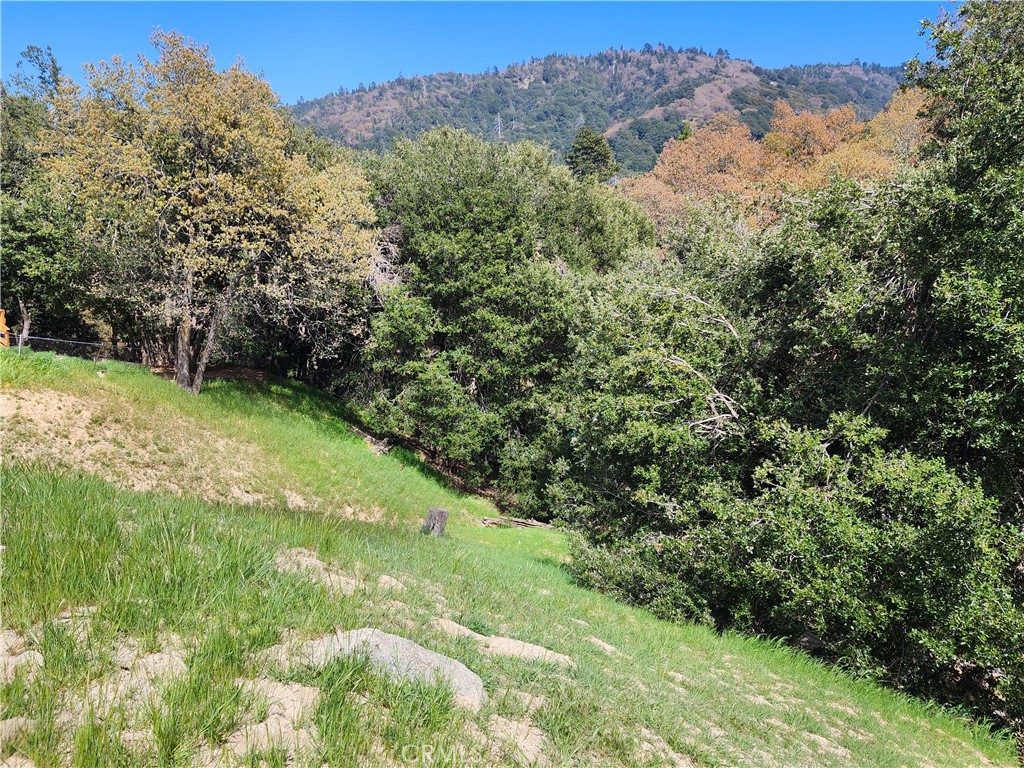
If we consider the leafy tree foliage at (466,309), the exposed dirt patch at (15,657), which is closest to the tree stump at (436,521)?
the exposed dirt patch at (15,657)

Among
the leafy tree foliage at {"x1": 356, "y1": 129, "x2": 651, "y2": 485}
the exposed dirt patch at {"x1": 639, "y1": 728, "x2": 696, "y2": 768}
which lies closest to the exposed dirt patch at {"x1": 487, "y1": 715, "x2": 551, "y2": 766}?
the exposed dirt patch at {"x1": 639, "y1": 728, "x2": 696, "y2": 768}

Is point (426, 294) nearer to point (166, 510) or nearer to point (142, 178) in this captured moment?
point (142, 178)

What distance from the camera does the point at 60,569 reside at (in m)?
3.56

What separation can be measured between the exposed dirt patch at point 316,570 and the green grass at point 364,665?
0.60 ft

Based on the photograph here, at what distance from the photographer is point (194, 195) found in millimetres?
16250

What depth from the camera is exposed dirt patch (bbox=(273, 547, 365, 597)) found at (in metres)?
4.61

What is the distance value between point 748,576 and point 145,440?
51.0 ft

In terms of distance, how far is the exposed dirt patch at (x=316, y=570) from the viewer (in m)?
4.61

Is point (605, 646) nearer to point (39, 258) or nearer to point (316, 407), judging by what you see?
point (316, 407)

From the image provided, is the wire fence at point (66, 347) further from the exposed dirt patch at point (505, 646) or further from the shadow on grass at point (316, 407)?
the exposed dirt patch at point (505, 646)

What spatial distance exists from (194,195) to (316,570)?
15911 millimetres

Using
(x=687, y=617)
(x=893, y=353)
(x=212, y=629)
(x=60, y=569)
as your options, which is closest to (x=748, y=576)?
(x=687, y=617)

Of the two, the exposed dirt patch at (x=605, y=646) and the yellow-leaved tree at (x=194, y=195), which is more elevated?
the yellow-leaved tree at (x=194, y=195)

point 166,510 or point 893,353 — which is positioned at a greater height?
point 893,353
